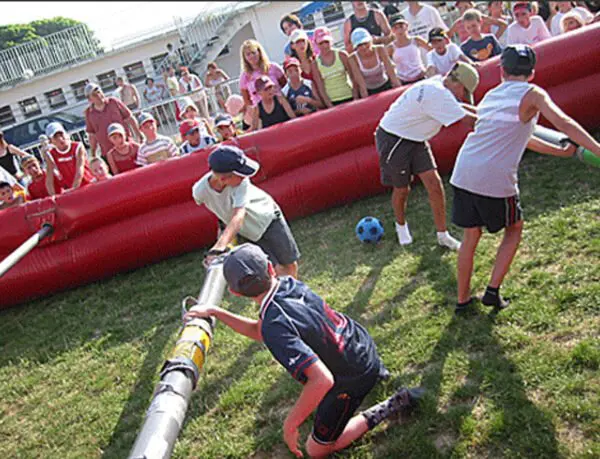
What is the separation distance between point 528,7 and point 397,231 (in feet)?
14.8

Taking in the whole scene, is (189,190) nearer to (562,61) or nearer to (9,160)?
(9,160)

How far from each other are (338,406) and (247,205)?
1762 millimetres

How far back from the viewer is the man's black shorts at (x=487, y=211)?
3.97 m

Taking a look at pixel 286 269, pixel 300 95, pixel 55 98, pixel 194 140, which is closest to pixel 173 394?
pixel 286 269

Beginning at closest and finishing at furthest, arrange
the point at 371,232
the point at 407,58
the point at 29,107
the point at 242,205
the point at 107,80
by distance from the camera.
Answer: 1. the point at 242,205
2. the point at 371,232
3. the point at 407,58
4. the point at 29,107
5. the point at 107,80

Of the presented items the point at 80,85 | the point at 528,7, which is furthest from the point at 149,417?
the point at 80,85

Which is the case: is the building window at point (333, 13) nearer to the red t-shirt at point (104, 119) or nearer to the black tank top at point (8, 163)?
the red t-shirt at point (104, 119)

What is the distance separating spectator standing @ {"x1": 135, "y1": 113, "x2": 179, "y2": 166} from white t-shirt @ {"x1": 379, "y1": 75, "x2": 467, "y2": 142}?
3380mm

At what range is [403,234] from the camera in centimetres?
578

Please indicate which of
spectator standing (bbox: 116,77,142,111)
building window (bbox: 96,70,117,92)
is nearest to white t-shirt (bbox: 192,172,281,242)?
spectator standing (bbox: 116,77,142,111)

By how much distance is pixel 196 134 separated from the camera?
775cm

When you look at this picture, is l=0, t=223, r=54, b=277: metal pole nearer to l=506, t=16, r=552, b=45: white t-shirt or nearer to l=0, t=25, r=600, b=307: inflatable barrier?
l=0, t=25, r=600, b=307: inflatable barrier

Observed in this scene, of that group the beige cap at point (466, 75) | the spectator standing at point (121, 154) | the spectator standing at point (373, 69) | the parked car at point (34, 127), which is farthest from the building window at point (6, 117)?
the beige cap at point (466, 75)

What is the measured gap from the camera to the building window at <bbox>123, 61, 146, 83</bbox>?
1005 inches
